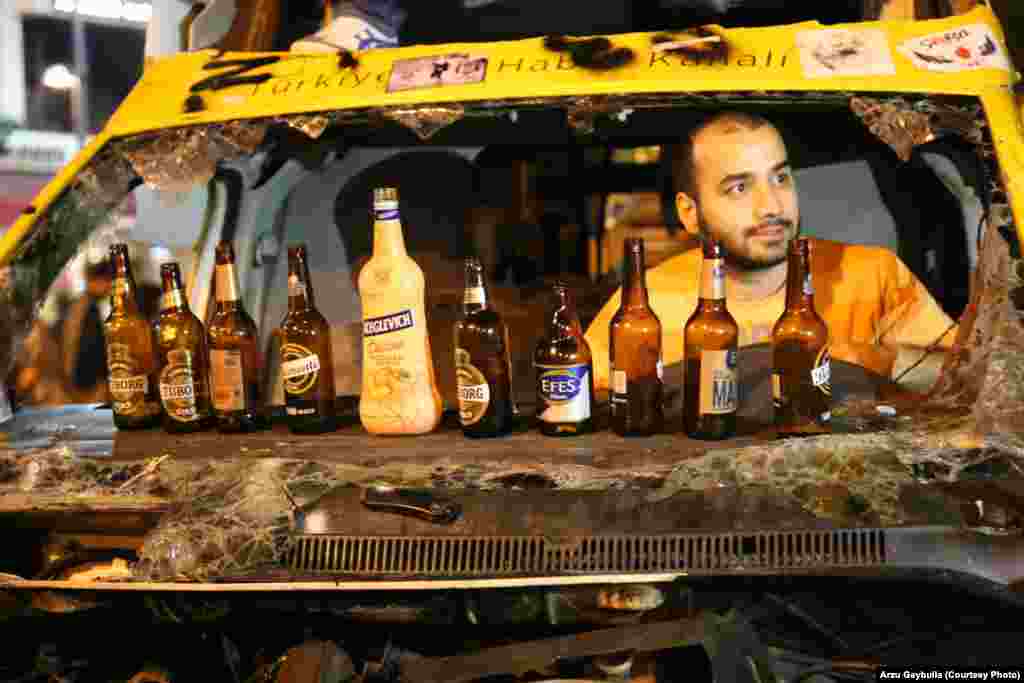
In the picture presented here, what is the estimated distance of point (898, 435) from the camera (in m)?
1.75

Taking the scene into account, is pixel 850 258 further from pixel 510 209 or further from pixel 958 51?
pixel 510 209

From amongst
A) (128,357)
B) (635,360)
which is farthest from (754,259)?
(128,357)

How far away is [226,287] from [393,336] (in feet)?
1.84

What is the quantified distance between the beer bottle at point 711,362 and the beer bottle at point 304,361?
906 mm

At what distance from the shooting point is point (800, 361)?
2.07 meters

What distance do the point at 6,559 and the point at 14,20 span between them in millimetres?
11912

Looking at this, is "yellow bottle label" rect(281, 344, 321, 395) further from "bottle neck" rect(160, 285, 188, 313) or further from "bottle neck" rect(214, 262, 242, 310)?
"bottle neck" rect(160, 285, 188, 313)

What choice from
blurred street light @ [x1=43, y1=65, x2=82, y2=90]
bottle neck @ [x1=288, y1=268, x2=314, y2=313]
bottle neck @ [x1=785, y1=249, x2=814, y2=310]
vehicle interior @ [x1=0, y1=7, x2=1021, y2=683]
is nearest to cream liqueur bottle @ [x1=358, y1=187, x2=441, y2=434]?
bottle neck @ [x1=288, y1=268, x2=314, y2=313]

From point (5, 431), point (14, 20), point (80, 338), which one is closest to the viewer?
point (5, 431)

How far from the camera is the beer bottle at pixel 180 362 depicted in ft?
7.19

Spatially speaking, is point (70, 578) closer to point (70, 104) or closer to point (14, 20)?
point (14, 20)

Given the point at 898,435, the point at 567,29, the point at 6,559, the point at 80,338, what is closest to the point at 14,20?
the point at 80,338

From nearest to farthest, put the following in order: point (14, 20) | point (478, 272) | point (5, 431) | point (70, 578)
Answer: point (70, 578) < point (478, 272) < point (5, 431) < point (14, 20)

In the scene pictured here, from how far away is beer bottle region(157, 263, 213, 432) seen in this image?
7.19 feet
